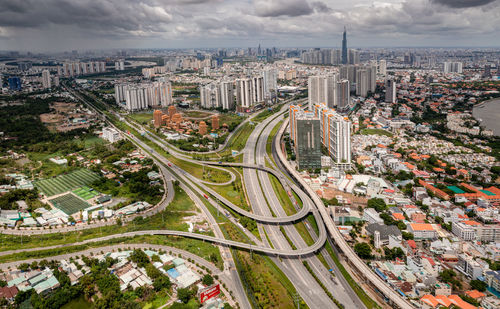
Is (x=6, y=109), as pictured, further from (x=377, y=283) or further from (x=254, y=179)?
(x=377, y=283)

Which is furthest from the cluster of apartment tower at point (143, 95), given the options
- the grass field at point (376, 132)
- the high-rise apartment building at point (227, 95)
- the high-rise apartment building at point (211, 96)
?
the grass field at point (376, 132)

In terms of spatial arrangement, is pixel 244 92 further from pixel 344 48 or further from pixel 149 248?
pixel 344 48

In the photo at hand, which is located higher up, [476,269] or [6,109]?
[6,109]

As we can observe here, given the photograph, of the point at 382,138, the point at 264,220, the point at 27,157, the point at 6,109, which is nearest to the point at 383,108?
the point at 382,138

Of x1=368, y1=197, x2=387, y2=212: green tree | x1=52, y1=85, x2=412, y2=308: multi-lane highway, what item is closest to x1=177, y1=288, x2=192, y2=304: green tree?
x1=52, y1=85, x2=412, y2=308: multi-lane highway

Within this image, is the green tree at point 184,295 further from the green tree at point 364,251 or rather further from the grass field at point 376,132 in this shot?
the grass field at point 376,132

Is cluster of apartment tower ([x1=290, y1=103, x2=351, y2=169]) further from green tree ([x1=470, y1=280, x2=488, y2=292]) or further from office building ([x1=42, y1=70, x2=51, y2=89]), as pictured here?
office building ([x1=42, y1=70, x2=51, y2=89])

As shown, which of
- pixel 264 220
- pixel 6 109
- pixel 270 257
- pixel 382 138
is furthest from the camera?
pixel 6 109
